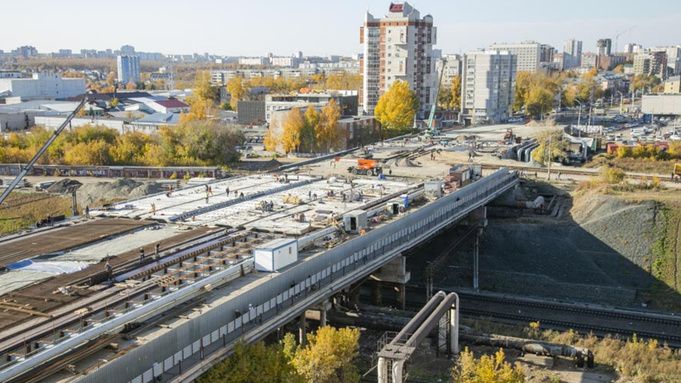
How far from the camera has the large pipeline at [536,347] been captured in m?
20.7

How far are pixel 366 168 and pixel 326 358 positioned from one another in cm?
2476

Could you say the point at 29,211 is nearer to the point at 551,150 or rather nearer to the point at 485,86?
the point at 551,150

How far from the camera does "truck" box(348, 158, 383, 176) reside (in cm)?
4038

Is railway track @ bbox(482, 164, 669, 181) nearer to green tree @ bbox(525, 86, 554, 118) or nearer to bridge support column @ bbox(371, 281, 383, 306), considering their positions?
bridge support column @ bbox(371, 281, 383, 306)

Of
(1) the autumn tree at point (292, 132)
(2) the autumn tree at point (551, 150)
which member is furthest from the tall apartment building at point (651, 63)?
(1) the autumn tree at point (292, 132)

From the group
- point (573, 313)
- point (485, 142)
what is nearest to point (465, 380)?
point (573, 313)

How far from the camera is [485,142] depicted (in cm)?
6031

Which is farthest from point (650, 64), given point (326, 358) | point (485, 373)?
point (326, 358)

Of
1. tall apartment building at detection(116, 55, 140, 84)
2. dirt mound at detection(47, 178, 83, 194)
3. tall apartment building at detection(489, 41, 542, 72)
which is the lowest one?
dirt mound at detection(47, 178, 83, 194)

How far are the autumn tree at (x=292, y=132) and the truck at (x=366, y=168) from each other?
14.7m

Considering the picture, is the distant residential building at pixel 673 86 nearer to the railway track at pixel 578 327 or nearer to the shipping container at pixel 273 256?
the railway track at pixel 578 327

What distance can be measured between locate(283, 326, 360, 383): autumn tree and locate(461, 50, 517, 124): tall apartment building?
2831 inches

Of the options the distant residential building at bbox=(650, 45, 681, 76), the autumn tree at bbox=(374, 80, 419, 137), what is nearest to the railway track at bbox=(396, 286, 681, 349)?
the autumn tree at bbox=(374, 80, 419, 137)

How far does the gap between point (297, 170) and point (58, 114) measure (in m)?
35.7
